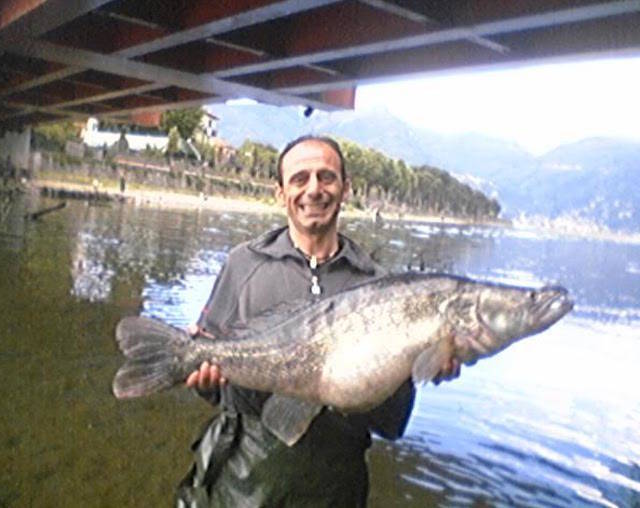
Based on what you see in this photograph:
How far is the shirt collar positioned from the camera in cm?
388

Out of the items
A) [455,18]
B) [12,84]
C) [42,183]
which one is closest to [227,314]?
[455,18]

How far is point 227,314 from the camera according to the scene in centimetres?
403

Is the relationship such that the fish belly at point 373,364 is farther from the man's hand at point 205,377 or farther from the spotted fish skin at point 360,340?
the man's hand at point 205,377

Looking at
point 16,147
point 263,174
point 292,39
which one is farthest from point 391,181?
point 292,39

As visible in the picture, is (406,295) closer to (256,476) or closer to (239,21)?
(256,476)

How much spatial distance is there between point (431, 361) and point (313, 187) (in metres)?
0.96

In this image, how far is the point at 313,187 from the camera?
3.78m

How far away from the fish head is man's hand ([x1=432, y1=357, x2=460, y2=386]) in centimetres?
17

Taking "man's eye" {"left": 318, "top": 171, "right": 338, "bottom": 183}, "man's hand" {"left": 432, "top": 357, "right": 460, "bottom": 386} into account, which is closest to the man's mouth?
"man's eye" {"left": 318, "top": 171, "right": 338, "bottom": 183}

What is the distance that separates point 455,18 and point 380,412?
8.13 meters

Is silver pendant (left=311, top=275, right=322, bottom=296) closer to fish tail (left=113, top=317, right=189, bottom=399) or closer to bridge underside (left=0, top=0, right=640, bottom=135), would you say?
fish tail (left=113, top=317, right=189, bottom=399)

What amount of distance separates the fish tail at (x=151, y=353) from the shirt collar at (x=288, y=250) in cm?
55

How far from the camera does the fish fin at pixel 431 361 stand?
3.46 m

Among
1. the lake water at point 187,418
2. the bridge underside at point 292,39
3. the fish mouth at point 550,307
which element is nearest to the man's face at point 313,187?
the fish mouth at point 550,307
